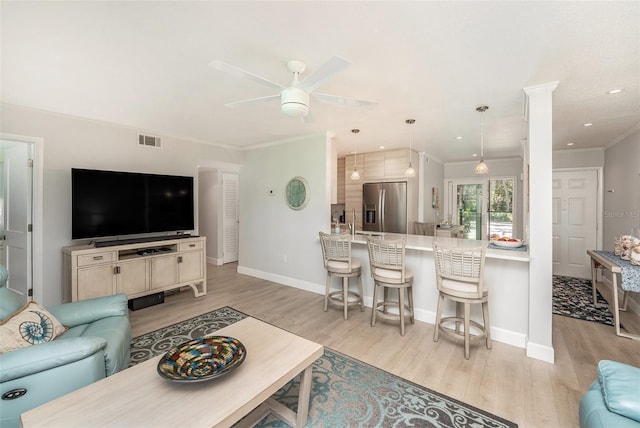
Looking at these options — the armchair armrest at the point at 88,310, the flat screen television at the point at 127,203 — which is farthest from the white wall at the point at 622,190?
the flat screen television at the point at 127,203

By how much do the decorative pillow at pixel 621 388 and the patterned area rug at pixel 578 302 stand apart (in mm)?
2733

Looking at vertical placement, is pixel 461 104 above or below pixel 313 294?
above

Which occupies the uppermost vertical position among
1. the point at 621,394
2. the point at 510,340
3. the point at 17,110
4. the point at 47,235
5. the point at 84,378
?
the point at 17,110

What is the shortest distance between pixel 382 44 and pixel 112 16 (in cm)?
167

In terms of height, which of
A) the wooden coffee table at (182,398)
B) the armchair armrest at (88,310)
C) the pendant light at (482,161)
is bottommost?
the wooden coffee table at (182,398)

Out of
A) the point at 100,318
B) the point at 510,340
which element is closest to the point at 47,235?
the point at 100,318

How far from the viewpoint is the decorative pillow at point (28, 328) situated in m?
1.61

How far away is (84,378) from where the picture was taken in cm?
152

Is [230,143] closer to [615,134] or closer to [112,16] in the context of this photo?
[112,16]

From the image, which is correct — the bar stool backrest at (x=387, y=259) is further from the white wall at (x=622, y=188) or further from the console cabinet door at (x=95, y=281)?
the white wall at (x=622, y=188)

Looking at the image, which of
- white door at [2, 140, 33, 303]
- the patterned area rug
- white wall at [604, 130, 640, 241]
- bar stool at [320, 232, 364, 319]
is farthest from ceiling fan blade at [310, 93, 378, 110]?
white wall at [604, 130, 640, 241]

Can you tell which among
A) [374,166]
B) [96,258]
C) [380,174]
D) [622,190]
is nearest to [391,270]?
[380,174]

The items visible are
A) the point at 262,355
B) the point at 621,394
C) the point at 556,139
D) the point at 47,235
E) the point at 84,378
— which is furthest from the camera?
the point at 556,139

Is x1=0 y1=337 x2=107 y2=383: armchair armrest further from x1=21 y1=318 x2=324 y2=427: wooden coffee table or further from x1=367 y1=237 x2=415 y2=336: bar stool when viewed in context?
x1=367 y1=237 x2=415 y2=336: bar stool
